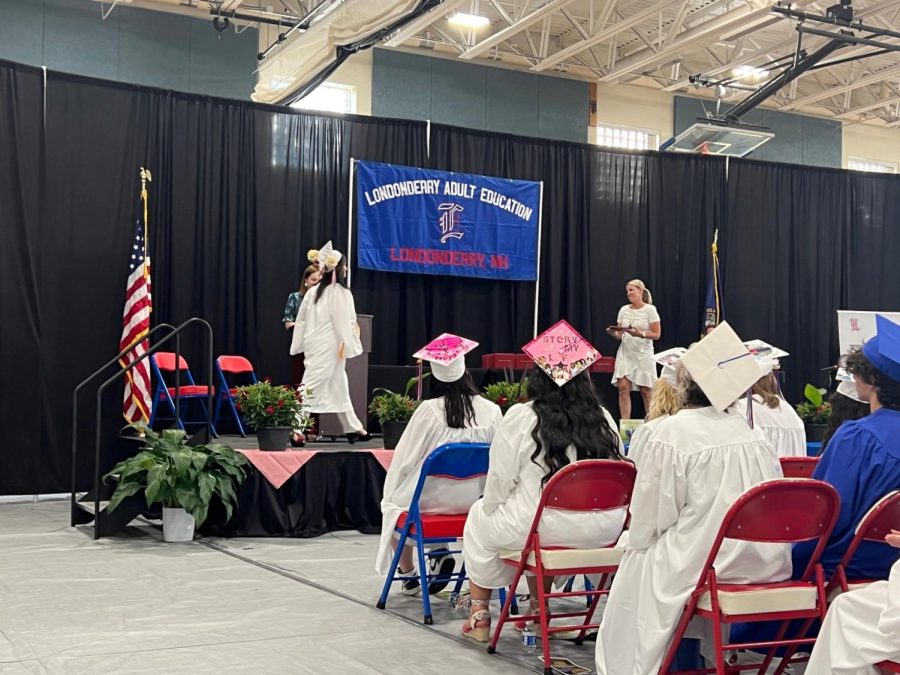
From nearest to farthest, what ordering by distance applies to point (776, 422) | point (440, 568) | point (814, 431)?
point (440, 568) < point (776, 422) < point (814, 431)

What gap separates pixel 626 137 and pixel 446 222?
523 cm

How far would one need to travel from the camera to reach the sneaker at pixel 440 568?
500cm

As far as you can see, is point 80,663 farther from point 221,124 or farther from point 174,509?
point 221,124

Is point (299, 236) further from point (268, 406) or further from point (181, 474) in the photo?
point (181, 474)

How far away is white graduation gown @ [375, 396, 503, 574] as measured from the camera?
4684 mm

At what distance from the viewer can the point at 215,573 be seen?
562 cm

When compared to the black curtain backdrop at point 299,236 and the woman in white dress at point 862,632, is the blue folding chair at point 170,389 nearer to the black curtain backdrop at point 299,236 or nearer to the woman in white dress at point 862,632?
the black curtain backdrop at point 299,236

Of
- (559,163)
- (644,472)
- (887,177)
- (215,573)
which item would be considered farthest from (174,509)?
(887,177)

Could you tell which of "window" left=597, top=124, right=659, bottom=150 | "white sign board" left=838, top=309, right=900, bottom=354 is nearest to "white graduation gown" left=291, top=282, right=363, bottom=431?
"white sign board" left=838, top=309, right=900, bottom=354

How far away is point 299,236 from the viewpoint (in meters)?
10.7

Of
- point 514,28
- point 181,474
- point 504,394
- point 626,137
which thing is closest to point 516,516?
point 181,474

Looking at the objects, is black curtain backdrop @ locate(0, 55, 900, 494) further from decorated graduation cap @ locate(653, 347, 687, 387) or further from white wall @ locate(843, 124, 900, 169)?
decorated graduation cap @ locate(653, 347, 687, 387)

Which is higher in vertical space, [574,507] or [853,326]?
[853,326]

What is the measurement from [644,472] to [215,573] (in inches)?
125
